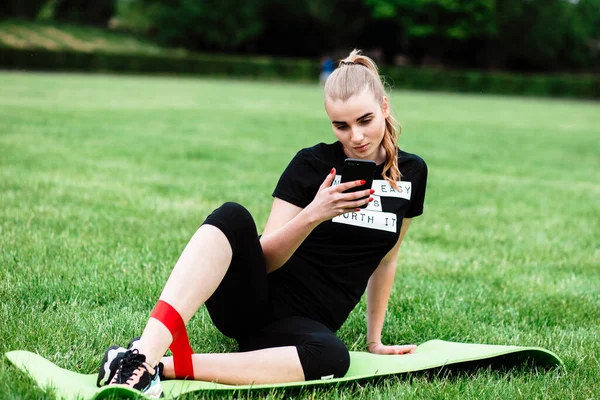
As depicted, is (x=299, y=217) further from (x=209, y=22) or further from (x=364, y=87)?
(x=209, y=22)

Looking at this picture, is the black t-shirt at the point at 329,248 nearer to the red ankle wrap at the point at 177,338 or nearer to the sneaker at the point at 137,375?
the red ankle wrap at the point at 177,338

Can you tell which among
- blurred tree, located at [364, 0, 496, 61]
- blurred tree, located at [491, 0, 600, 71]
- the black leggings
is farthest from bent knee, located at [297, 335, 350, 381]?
blurred tree, located at [491, 0, 600, 71]

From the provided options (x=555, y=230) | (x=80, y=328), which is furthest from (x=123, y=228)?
(x=555, y=230)

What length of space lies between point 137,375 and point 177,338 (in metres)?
0.23

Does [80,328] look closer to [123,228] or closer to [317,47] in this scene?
[123,228]

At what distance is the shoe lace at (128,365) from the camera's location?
2.51 m

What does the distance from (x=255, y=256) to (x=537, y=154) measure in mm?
11300

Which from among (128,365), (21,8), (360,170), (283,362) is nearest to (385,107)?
(360,170)

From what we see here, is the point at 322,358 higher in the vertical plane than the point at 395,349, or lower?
higher

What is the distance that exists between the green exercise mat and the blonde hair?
0.81 meters

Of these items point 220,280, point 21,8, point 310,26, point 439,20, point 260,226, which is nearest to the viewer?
point 220,280

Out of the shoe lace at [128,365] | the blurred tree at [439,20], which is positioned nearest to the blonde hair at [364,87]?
the shoe lace at [128,365]

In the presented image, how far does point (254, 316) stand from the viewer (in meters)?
3.00

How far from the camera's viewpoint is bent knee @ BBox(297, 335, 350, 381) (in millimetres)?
2803
